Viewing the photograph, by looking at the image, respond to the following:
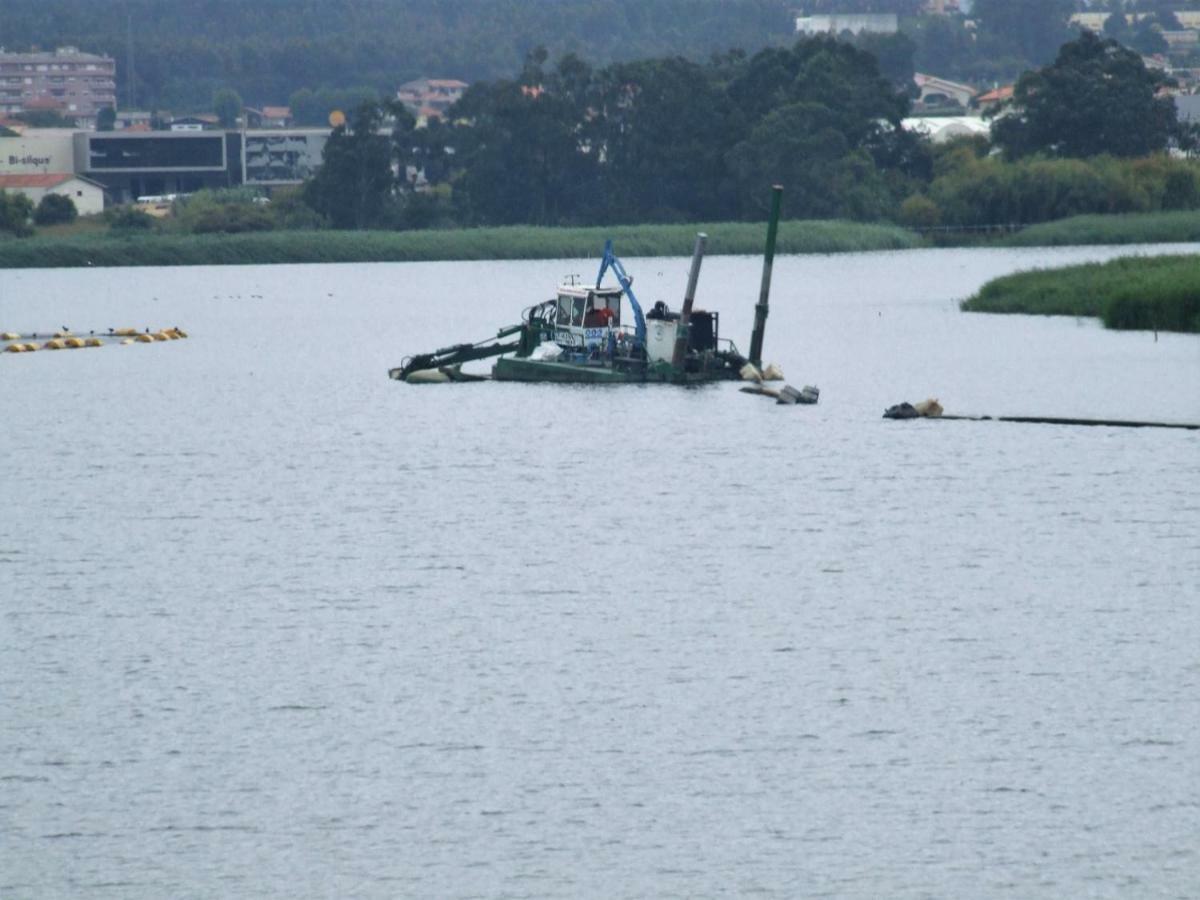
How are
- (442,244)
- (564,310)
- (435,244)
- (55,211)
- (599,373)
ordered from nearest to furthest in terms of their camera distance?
(599,373) < (564,310) < (442,244) < (435,244) < (55,211)

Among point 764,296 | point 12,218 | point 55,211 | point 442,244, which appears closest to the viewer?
point 764,296

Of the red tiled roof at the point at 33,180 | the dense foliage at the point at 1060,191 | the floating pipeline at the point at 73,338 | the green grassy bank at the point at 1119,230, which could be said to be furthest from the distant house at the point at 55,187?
the floating pipeline at the point at 73,338

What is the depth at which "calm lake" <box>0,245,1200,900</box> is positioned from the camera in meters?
22.5

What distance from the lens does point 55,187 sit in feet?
639

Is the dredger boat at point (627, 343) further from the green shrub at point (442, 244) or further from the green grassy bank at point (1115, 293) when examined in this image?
the green shrub at point (442, 244)

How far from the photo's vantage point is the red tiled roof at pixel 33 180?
7638 inches

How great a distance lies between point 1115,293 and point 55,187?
135m

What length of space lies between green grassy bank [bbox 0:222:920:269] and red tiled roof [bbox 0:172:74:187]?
151ft

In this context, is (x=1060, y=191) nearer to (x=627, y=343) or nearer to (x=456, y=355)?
(x=456, y=355)

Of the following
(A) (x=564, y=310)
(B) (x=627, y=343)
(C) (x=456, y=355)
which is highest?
(A) (x=564, y=310)

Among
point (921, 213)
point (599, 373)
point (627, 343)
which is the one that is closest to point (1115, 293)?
point (627, 343)

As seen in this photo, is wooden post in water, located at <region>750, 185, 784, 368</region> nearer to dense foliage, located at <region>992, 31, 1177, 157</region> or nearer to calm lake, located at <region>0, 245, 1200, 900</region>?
calm lake, located at <region>0, 245, 1200, 900</region>

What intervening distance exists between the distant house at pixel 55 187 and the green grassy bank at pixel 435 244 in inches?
1792

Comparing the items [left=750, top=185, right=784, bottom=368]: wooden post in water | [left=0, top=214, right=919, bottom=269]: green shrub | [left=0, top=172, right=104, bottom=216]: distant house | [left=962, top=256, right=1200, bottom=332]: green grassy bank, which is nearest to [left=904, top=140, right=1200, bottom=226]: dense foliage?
[left=0, top=214, right=919, bottom=269]: green shrub
